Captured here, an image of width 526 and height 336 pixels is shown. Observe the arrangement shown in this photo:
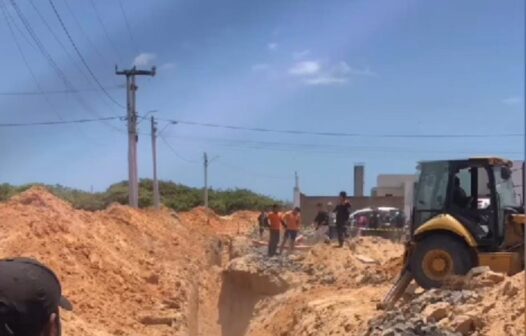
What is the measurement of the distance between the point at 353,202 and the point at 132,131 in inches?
780

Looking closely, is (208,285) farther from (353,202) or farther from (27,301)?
(353,202)

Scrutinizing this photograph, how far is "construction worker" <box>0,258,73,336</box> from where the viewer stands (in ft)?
6.96

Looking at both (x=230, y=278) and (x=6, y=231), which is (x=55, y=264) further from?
(x=230, y=278)

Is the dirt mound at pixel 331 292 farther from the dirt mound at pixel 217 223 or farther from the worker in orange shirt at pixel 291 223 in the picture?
the dirt mound at pixel 217 223

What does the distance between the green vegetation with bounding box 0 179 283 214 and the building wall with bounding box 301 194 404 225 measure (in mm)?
12640

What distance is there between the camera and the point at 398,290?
12781 millimetres

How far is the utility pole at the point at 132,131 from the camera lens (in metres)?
34.8

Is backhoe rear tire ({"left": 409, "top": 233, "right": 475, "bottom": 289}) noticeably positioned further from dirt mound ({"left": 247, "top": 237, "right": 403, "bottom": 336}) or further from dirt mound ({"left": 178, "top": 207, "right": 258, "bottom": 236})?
dirt mound ({"left": 178, "top": 207, "right": 258, "bottom": 236})

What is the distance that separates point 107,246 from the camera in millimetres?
18969

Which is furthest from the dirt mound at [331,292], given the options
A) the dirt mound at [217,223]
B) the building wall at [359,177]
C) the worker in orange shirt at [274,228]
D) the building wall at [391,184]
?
the building wall at [359,177]

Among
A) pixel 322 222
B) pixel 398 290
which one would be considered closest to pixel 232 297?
pixel 322 222

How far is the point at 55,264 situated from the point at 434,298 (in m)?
7.32

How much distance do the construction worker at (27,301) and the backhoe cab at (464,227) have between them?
10.8 m

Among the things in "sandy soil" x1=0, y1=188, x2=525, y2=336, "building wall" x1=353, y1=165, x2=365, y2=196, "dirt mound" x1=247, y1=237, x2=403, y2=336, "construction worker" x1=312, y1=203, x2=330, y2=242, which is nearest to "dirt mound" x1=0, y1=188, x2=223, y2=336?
"sandy soil" x1=0, y1=188, x2=525, y2=336
